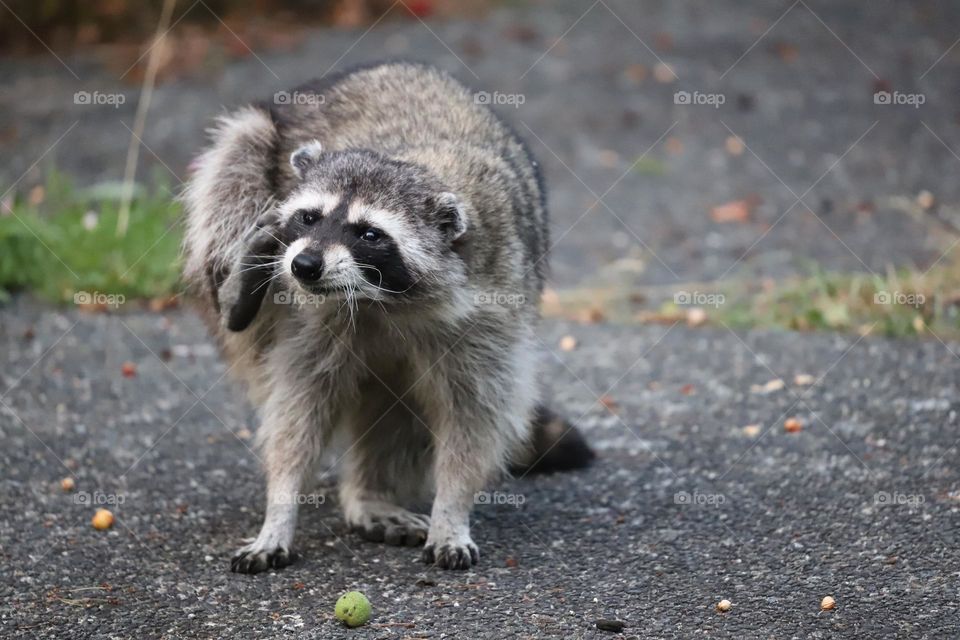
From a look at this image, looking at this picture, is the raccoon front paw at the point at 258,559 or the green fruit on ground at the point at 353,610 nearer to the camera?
the green fruit on ground at the point at 353,610

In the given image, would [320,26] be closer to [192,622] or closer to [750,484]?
Result: [750,484]

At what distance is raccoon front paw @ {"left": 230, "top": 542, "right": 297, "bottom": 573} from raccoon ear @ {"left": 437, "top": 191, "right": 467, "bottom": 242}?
1.22 m

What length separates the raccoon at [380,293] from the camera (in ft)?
13.3

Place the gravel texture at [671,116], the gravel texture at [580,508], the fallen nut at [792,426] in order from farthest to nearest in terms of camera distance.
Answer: the gravel texture at [671,116] < the fallen nut at [792,426] < the gravel texture at [580,508]

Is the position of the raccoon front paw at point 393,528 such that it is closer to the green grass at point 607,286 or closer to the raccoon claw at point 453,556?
the raccoon claw at point 453,556

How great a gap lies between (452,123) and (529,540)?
1.62m

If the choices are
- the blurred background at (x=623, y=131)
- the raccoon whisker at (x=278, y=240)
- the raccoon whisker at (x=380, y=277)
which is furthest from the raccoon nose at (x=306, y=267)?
the blurred background at (x=623, y=131)

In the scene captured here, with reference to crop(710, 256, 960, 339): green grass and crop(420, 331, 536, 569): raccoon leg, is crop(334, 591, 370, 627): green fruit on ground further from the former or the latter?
crop(710, 256, 960, 339): green grass

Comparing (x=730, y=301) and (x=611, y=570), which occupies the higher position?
(x=730, y=301)

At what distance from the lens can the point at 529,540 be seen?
4.41 m

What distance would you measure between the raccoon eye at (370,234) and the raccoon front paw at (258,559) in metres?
1.10

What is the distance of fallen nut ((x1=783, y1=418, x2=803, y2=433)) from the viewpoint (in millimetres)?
5336

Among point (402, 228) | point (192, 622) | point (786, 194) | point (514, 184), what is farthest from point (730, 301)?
point (192, 622)

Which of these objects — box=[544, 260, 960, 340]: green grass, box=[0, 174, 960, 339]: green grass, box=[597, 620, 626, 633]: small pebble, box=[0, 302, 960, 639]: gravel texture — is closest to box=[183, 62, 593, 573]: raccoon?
box=[0, 302, 960, 639]: gravel texture
